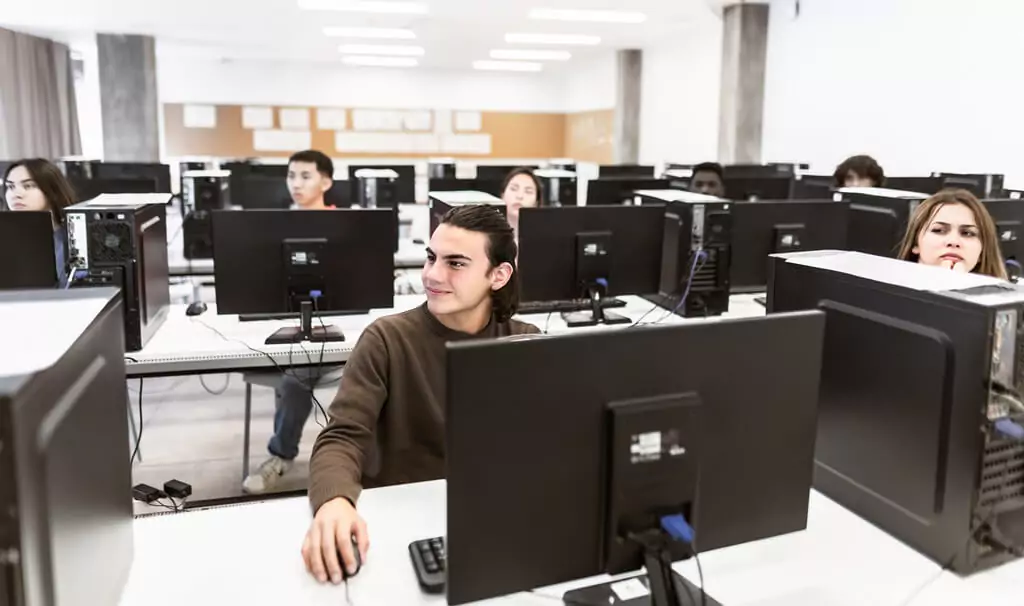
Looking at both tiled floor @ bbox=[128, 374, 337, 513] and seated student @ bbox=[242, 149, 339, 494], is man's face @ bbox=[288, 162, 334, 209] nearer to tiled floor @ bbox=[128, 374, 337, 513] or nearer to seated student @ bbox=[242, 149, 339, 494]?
seated student @ bbox=[242, 149, 339, 494]

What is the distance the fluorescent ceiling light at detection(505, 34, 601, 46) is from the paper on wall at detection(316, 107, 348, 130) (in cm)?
429

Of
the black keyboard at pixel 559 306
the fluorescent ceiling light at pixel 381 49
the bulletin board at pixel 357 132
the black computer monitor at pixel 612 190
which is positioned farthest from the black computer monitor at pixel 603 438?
the bulletin board at pixel 357 132

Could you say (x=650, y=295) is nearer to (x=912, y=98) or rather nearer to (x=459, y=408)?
(x=459, y=408)

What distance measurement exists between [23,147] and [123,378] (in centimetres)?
1117

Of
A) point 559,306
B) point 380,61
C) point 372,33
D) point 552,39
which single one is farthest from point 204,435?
point 380,61

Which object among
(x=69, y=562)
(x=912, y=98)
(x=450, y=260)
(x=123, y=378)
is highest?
(x=912, y=98)

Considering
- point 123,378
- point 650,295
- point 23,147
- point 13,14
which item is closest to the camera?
point 123,378

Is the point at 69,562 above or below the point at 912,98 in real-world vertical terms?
below

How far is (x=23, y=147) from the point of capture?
10430 millimetres

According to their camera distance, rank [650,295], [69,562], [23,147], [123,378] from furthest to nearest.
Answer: [23,147]
[650,295]
[123,378]
[69,562]

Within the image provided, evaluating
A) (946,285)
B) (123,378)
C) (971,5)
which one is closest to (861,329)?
(946,285)

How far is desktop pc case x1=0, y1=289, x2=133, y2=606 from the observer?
2.37ft

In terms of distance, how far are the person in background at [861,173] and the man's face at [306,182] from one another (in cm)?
298

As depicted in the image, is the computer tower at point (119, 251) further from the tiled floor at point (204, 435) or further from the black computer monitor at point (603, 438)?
the black computer monitor at point (603, 438)
